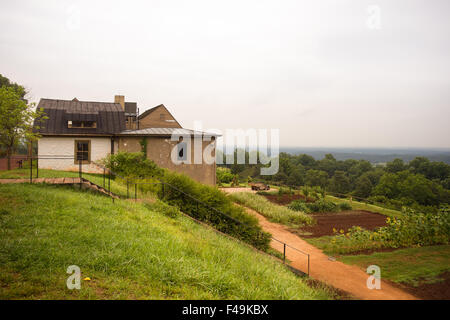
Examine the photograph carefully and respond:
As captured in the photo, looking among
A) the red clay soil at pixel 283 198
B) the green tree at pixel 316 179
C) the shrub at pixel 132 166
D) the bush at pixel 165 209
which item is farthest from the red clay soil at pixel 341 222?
the green tree at pixel 316 179

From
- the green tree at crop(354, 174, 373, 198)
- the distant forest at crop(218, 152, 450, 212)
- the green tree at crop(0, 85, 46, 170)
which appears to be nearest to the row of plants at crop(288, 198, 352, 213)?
the distant forest at crop(218, 152, 450, 212)

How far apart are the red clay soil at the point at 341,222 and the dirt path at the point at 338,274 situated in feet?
5.69

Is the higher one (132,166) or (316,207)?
→ (132,166)

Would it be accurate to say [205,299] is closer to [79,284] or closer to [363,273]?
[79,284]

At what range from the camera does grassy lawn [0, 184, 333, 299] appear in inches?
161

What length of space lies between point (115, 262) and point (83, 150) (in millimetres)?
16370

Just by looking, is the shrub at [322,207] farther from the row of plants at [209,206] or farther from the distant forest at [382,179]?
the row of plants at [209,206]

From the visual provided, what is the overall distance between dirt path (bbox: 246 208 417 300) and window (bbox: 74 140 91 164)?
→ 14.4 metres

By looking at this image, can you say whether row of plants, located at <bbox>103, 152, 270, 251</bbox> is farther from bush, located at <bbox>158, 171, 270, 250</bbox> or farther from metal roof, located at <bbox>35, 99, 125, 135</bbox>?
metal roof, located at <bbox>35, 99, 125, 135</bbox>

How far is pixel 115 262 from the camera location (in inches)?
193

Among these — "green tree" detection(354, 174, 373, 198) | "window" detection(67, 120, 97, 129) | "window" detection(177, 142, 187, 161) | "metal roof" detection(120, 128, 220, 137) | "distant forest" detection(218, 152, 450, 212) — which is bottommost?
"green tree" detection(354, 174, 373, 198)

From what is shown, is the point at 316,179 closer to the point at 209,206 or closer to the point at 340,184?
the point at 340,184

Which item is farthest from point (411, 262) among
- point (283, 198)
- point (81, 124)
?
point (81, 124)
